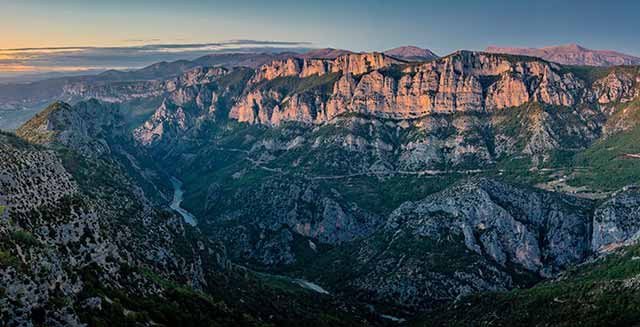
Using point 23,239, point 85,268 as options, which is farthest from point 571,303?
point 23,239

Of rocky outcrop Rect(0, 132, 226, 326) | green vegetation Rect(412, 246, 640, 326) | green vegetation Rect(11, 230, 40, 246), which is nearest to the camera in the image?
rocky outcrop Rect(0, 132, 226, 326)

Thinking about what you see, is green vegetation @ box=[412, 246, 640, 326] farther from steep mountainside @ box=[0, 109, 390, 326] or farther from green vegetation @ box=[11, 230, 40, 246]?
green vegetation @ box=[11, 230, 40, 246]

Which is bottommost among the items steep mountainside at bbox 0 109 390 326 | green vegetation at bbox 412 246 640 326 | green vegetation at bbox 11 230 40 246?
green vegetation at bbox 412 246 640 326

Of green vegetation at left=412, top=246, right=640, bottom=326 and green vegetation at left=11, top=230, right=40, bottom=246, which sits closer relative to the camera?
green vegetation at left=11, top=230, right=40, bottom=246

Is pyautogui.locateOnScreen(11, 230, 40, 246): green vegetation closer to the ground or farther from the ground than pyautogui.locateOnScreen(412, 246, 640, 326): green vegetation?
farther from the ground

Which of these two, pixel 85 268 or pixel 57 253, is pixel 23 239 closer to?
pixel 57 253

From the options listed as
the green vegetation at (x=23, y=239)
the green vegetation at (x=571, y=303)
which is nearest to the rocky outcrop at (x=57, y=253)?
the green vegetation at (x=23, y=239)

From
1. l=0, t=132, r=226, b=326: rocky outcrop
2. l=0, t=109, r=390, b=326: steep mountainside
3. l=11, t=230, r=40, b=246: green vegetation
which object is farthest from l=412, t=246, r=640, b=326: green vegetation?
l=11, t=230, r=40, b=246: green vegetation

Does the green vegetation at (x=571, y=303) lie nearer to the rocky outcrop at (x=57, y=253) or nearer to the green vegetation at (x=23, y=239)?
the rocky outcrop at (x=57, y=253)

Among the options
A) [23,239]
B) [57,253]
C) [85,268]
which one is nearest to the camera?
[23,239]

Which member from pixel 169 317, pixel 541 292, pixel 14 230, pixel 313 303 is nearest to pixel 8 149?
pixel 14 230

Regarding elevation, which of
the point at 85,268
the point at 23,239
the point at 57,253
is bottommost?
the point at 85,268
